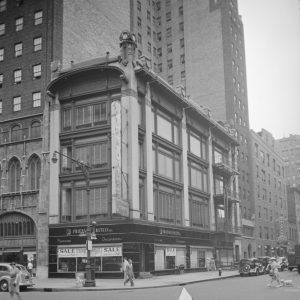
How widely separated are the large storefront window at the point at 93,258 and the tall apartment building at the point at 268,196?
4241 cm

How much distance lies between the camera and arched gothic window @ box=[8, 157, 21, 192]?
4684 centimetres

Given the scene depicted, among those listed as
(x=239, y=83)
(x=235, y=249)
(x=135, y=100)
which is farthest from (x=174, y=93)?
(x=239, y=83)

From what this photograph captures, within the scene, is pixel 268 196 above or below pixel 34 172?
above

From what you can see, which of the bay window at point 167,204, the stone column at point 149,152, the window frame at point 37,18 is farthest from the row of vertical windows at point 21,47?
the bay window at point 167,204

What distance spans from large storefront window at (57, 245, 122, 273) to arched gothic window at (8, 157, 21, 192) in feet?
27.1

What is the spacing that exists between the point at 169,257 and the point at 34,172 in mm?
15039

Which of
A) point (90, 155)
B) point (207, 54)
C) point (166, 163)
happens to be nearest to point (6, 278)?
point (90, 155)

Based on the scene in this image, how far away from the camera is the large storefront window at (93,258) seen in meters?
39.8

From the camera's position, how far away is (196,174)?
183 feet

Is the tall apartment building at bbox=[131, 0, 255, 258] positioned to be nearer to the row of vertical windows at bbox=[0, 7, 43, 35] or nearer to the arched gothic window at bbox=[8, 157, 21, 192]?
the row of vertical windows at bbox=[0, 7, 43, 35]

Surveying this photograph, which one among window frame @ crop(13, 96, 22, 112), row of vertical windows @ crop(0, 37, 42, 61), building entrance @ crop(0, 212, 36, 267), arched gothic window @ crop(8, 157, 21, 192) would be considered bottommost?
building entrance @ crop(0, 212, 36, 267)

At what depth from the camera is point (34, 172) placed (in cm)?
4619

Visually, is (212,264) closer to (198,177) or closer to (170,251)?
(170,251)

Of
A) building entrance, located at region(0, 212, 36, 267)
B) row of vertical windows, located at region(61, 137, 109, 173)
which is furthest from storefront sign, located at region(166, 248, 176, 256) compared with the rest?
building entrance, located at region(0, 212, 36, 267)
